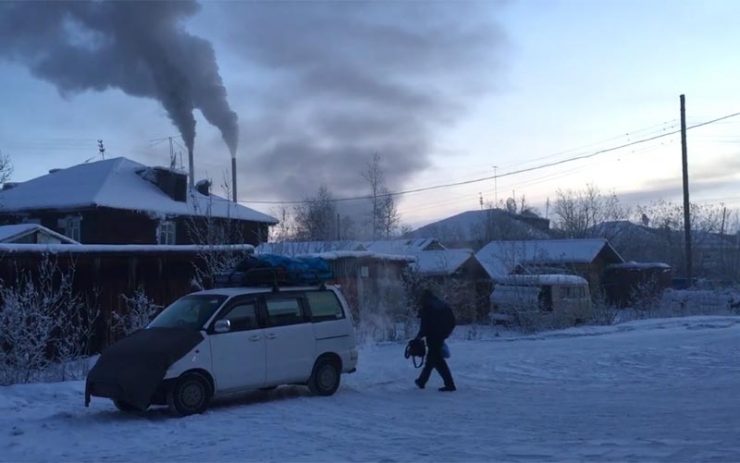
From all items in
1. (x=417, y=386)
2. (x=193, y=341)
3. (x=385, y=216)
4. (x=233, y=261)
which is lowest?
(x=417, y=386)

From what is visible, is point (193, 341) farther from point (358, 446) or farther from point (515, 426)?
point (515, 426)

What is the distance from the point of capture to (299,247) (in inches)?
1201

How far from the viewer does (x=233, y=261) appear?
20281 mm

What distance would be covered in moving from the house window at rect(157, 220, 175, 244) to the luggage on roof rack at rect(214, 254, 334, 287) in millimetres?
25171

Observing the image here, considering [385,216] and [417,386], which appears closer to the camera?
[417,386]

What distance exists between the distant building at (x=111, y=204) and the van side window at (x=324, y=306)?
20.1 meters

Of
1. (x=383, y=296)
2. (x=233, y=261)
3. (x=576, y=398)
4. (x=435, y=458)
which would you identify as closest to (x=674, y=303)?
(x=383, y=296)

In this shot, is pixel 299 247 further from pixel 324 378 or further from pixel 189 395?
pixel 189 395

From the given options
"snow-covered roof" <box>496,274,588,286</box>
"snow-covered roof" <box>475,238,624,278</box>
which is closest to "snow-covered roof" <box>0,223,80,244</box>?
"snow-covered roof" <box>496,274,588,286</box>

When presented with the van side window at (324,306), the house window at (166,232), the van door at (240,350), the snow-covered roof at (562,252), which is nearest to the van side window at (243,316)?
the van door at (240,350)

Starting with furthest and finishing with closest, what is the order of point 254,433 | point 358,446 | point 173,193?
point 173,193, point 254,433, point 358,446

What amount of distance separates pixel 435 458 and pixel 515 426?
2121 millimetres

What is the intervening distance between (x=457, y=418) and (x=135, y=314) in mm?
9920

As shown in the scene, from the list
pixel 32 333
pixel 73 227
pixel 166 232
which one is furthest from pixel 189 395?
pixel 166 232
